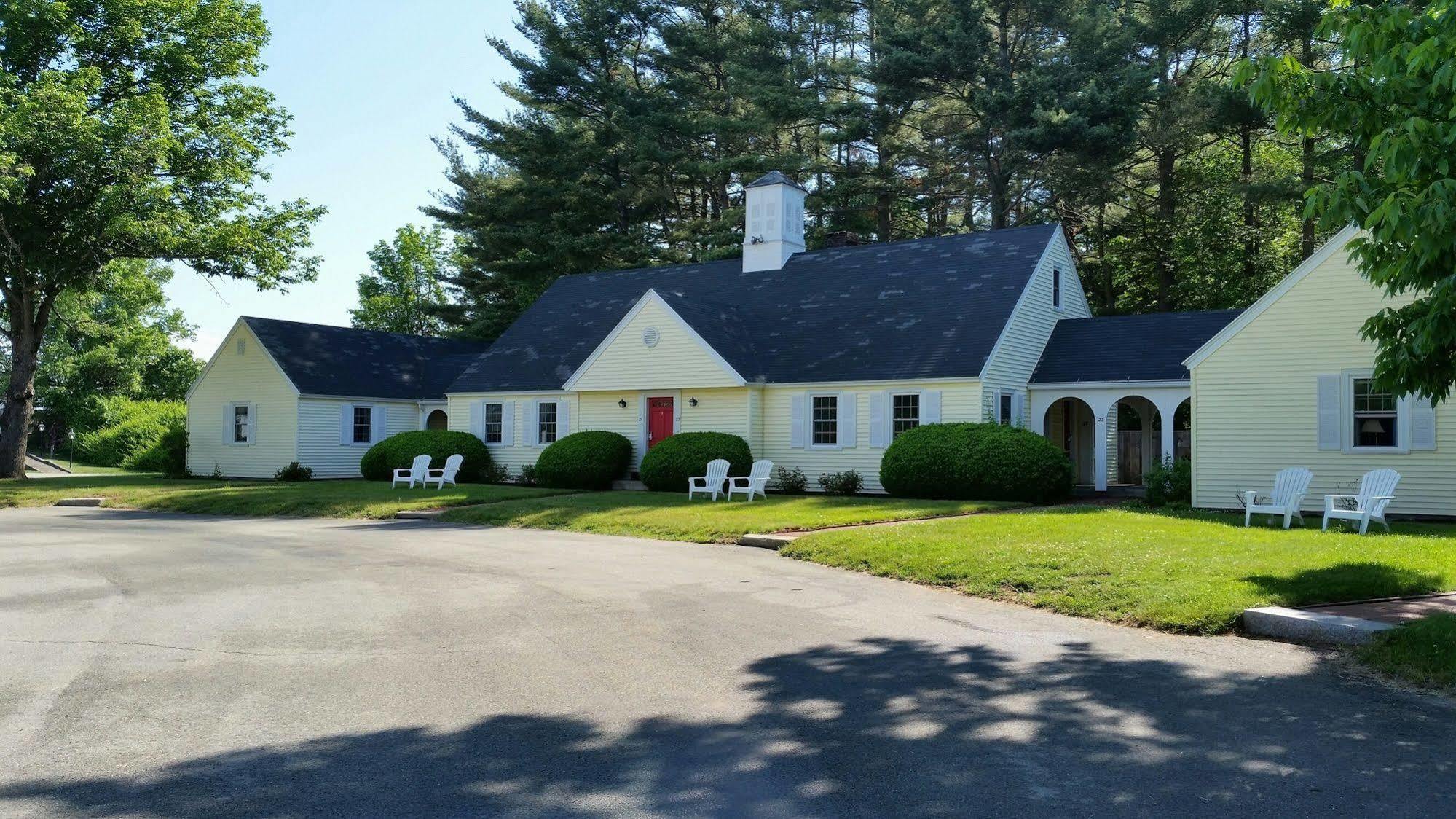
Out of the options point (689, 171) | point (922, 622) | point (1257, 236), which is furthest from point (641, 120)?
point (922, 622)

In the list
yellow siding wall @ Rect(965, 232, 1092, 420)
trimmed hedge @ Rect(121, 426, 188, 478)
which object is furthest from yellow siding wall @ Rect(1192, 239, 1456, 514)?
trimmed hedge @ Rect(121, 426, 188, 478)

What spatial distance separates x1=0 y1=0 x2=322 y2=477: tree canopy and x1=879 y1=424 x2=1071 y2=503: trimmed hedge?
20.7 meters

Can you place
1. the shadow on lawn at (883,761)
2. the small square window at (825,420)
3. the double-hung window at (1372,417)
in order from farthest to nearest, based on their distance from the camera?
the small square window at (825,420) < the double-hung window at (1372,417) < the shadow on lawn at (883,761)

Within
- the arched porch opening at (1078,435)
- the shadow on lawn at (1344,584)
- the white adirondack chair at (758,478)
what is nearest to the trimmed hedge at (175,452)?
the white adirondack chair at (758,478)

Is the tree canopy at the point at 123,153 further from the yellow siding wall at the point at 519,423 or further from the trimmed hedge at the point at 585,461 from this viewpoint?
the trimmed hedge at the point at 585,461

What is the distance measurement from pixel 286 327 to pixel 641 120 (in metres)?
14.9

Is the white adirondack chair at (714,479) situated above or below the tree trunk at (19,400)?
below

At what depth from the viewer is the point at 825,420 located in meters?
25.8

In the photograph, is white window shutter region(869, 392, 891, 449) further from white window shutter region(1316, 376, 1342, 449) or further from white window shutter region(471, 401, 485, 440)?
white window shutter region(471, 401, 485, 440)

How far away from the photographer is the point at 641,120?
133ft

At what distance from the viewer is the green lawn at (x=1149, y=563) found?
9.61 m

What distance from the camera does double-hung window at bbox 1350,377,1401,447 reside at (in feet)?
58.9

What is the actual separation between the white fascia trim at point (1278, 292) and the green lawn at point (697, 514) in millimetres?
4471

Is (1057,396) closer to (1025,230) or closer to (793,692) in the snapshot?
(1025,230)
